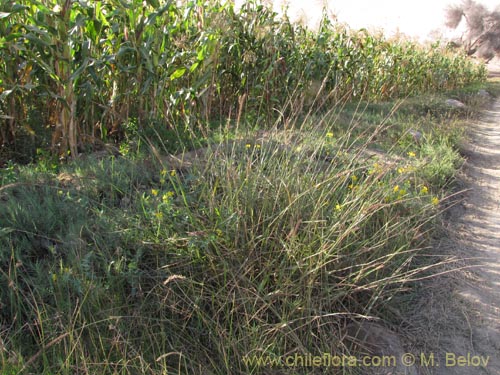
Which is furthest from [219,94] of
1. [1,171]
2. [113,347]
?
A: [113,347]

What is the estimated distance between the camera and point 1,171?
12.4 ft

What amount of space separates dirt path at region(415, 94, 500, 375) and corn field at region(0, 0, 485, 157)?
1600 mm

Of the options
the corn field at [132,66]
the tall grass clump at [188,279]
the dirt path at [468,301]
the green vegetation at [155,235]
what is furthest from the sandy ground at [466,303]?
the corn field at [132,66]

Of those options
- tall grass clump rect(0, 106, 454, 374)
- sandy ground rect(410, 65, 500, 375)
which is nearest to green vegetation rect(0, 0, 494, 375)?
tall grass clump rect(0, 106, 454, 374)

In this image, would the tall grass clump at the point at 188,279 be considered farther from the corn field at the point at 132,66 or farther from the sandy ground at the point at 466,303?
the corn field at the point at 132,66

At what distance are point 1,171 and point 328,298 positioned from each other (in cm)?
278

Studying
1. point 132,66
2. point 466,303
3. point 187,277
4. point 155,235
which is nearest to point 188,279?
point 187,277

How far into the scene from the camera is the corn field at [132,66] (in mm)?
4199

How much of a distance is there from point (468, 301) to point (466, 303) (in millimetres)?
31

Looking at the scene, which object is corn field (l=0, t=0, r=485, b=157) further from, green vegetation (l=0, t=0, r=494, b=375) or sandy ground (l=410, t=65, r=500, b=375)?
sandy ground (l=410, t=65, r=500, b=375)

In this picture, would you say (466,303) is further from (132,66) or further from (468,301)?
(132,66)

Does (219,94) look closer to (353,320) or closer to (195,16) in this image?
→ (195,16)

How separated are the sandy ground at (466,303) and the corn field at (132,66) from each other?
1587 millimetres

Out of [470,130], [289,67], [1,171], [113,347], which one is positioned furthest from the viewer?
[470,130]
